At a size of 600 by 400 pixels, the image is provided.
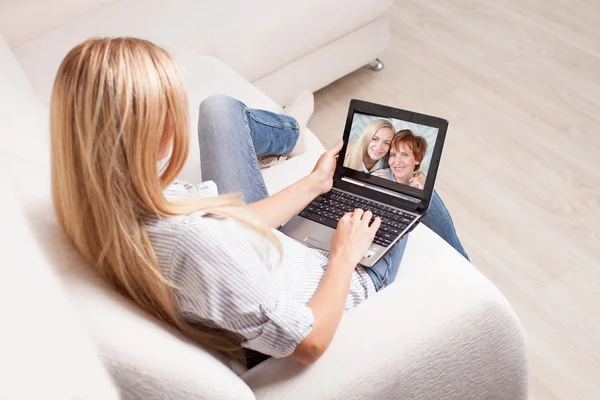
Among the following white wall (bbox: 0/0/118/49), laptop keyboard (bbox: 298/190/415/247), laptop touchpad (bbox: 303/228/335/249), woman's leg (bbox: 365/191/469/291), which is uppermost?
white wall (bbox: 0/0/118/49)

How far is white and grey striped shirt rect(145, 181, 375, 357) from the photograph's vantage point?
0.97 m

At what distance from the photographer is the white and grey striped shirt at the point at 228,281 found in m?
0.97

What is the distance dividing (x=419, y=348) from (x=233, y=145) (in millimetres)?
626

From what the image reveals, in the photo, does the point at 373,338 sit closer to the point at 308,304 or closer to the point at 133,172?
the point at 308,304

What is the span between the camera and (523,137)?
224cm

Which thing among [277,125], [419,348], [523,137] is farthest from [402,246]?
[523,137]

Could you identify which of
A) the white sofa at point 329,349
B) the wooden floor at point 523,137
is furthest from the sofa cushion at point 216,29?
the white sofa at point 329,349

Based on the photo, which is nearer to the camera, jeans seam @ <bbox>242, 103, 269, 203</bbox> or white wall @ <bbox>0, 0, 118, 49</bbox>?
jeans seam @ <bbox>242, 103, 269, 203</bbox>

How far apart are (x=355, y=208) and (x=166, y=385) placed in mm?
663

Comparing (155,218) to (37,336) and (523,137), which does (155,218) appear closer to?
(37,336)

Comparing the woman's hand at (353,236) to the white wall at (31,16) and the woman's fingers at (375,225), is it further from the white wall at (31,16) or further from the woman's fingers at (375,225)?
the white wall at (31,16)

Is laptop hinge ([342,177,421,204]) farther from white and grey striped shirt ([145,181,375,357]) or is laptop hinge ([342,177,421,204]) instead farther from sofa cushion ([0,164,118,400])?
sofa cushion ([0,164,118,400])

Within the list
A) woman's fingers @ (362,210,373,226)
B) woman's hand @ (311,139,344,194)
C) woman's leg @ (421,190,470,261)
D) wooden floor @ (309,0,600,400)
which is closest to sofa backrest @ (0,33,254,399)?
woman's fingers @ (362,210,373,226)

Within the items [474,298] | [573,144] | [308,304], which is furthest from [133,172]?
[573,144]
